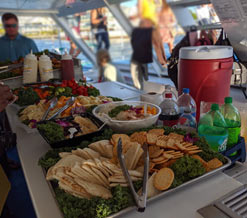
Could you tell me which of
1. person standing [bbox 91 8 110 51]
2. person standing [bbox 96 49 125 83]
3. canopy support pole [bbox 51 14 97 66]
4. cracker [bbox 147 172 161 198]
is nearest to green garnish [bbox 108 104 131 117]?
cracker [bbox 147 172 161 198]

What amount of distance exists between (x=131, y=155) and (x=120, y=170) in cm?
6

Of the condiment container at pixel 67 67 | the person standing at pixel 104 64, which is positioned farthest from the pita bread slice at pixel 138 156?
the person standing at pixel 104 64

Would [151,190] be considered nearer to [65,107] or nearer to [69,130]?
[69,130]

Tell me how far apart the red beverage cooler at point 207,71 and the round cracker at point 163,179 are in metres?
0.45

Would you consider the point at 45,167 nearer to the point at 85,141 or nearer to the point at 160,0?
the point at 85,141

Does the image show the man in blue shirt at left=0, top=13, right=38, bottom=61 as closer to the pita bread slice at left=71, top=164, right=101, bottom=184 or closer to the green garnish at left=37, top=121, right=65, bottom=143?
the green garnish at left=37, top=121, right=65, bottom=143

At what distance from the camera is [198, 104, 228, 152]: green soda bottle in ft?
2.55

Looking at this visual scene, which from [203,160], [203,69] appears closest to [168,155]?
[203,160]

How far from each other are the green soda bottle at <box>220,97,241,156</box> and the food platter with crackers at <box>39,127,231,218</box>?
11 centimetres

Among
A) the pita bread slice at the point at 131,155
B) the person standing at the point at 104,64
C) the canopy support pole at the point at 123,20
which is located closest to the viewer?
the pita bread slice at the point at 131,155

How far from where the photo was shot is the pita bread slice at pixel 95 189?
0.58 meters

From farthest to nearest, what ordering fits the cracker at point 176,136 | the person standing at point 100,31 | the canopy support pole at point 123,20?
the person standing at point 100,31
the canopy support pole at point 123,20
the cracker at point 176,136

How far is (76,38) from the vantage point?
523 centimetres

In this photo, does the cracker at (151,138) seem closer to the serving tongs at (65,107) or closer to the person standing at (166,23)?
the serving tongs at (65,107)
